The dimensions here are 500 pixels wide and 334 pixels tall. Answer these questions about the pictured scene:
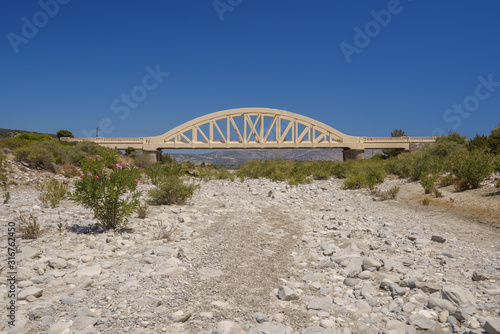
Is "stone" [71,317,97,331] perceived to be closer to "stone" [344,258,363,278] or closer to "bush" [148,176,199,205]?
"stone" [344,258,363,278]

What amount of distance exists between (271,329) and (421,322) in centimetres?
162

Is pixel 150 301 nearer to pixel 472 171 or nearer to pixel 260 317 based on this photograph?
pixel 260 317

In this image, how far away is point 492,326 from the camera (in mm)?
2838

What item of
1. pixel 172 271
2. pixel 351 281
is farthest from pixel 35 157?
pixel 351 281

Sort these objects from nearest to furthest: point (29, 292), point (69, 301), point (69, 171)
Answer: point (69, 301) → point (29, 292) → point (69, 171)

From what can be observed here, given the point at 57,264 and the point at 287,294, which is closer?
the point at 287,294

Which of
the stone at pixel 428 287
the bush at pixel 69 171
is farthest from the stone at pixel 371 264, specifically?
the bush at pixel 69 171

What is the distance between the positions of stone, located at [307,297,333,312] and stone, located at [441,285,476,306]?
1.39 m

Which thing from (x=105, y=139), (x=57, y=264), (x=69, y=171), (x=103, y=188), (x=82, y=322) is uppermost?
(x=105, y=139)

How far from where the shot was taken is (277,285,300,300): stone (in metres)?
3.70

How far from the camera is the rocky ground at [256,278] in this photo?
3.17 meters

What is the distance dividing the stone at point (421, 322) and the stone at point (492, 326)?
1.53ft

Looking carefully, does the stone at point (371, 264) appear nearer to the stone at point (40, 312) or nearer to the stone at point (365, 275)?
the stone at point (365, 275)

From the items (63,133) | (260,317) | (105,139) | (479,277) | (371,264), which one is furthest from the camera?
(63,133)
